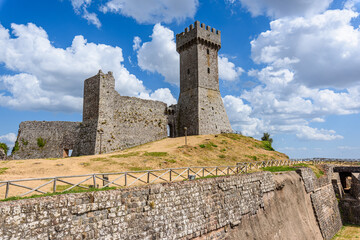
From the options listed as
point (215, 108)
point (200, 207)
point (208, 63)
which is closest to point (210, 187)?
point (200, 207)

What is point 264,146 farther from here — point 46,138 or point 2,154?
point 2,154

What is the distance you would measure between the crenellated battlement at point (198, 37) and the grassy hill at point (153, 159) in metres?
17.8

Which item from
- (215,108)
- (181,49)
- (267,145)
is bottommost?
(267,145)

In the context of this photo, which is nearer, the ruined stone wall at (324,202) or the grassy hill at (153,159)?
the grassy hill at (153,159)

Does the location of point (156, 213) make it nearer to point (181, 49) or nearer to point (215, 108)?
point (215, 108)

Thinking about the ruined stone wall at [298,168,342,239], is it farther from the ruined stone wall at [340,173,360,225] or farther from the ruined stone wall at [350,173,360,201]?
the ruined stone wall at [350,173,360,201]

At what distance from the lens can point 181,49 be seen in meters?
44.2

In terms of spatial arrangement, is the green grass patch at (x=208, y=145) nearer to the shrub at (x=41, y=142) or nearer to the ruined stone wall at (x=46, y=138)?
the ruined stone wall at (x=46, y=138)

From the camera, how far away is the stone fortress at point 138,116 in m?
31.1

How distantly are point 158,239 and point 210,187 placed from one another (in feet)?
13.9

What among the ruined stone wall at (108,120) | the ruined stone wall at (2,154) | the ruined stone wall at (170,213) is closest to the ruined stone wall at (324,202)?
the ruined stone wall at (170,213)

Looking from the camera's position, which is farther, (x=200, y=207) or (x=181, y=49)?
(x=181, y=49)

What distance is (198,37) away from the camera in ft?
135

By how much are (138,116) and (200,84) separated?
508 inches
